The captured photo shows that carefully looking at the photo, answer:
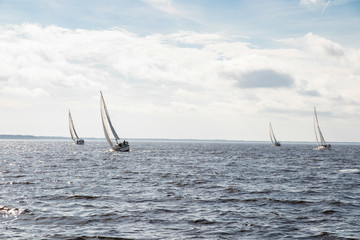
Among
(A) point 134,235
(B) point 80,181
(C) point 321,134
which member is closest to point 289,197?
(A) point 134,235

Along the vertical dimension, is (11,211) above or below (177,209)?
above

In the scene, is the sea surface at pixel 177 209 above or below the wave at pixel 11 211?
below

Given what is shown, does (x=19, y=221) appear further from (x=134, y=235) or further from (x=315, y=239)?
(x=315, y=239)

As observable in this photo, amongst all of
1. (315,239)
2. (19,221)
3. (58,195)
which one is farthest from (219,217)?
(58,195)

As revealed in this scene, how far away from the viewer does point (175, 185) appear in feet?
111

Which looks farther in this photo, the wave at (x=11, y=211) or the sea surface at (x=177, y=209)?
the wave at (x=11, y=211)

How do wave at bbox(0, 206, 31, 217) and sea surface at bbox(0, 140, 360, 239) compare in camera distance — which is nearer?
sea surface at bbox(0, 140, 360, 239)

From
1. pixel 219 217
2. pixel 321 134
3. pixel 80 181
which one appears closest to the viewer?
pixel 219 217

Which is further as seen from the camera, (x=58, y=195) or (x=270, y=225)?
(x=58, y=195)

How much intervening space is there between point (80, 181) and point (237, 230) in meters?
21.6

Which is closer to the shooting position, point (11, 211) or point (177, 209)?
Answer: point (11, 211)

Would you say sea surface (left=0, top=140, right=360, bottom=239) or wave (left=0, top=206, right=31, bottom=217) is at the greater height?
wave (left=0, top=206, right=31, bottom=217)

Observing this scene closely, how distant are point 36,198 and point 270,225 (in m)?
16.1

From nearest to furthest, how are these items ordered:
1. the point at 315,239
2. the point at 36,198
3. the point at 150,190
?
1. the point at 315,239
2. the point at 36,198
3. the point at 150,190
